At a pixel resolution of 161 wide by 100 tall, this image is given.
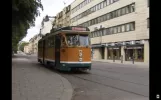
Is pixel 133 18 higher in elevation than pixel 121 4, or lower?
lower

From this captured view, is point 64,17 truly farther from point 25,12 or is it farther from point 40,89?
point 40,89

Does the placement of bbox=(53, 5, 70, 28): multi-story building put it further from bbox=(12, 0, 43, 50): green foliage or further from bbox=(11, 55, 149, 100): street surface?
bbox=(11, 55, 149, 100): street surface

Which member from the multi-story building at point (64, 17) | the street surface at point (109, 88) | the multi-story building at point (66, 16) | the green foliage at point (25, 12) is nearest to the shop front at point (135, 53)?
the green foliage at point (25, 12)

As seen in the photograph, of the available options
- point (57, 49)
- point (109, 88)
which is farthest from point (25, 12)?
point (109, 88)

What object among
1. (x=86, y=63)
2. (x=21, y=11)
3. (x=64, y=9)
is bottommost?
(x=86, y=63)

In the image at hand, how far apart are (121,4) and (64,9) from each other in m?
60.1

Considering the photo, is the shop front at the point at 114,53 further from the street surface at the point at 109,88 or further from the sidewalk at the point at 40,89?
the sidewalk at the point at 40,89

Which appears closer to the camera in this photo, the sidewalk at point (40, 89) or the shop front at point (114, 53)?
the sidewalk at point (40, 89)

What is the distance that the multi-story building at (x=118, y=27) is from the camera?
46906 mm

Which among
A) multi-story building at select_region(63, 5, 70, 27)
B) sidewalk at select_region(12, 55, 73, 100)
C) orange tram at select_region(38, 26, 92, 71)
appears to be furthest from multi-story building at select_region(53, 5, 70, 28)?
sidewalk at select_region(12, 55, 73, 100)

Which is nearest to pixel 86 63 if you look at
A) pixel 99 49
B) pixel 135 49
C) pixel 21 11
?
pixel 21 11

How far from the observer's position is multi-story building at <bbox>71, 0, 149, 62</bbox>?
46.9 meters
